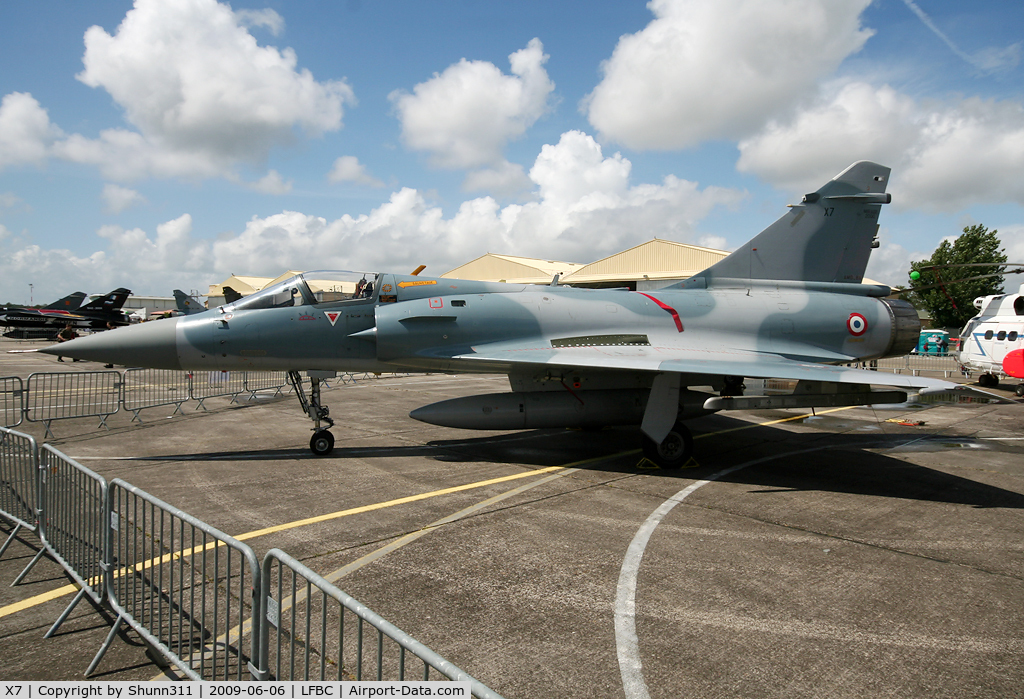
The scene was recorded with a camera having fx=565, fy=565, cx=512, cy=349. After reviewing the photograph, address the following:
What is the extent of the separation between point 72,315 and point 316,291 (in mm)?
44892

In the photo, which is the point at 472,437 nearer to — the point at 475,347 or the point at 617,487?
the point at 475,347

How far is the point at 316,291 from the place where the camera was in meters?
8.79

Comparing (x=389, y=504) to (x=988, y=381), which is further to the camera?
(x=988, y=381)

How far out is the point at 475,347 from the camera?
29.2 feet

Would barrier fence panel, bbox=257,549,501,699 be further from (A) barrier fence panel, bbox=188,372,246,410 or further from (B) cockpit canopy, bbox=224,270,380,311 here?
(A) barrier fence panel, bbox=188,372,246,410

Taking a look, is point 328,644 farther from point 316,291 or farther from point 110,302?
point 110,302

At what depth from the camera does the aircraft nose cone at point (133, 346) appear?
7.89 m

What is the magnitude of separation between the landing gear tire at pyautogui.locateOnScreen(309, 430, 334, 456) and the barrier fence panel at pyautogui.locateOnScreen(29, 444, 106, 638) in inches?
169

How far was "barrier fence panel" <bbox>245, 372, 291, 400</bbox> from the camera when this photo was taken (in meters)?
16.2

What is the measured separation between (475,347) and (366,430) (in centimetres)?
356

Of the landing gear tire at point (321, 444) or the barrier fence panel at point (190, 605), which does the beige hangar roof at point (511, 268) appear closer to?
the landing gear tire at point (321, 444)

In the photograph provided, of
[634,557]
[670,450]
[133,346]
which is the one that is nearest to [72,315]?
[133,346]

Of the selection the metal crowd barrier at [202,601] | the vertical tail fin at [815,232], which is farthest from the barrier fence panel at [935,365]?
the metal crowd barrier at [202,601]

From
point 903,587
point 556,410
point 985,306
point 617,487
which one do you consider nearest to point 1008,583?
point 903,587
